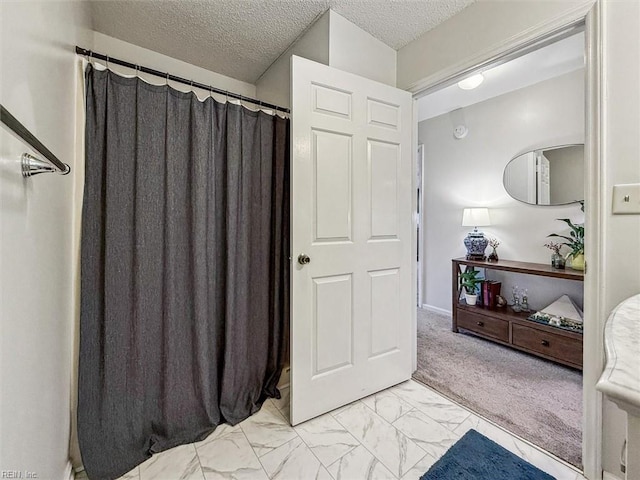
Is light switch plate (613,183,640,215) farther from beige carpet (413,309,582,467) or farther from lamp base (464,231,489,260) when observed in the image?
lamp base (464,231,489,260)

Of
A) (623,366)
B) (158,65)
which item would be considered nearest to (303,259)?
(623,366)

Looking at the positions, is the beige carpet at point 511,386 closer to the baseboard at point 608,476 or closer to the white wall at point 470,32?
the baseboard at point 608,476

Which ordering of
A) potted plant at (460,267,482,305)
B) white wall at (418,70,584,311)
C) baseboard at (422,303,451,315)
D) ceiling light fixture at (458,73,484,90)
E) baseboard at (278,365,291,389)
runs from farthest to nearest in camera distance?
baseboard at (422,303,451,315) → potted plant at (460,267,482,305) → white wall at (418,70,584,311) → ceiling light fixture at (458,73,484,90) → baseboard at (278,365,291,389)

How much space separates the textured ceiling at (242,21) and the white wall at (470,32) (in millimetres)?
65

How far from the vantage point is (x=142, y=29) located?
1907mm

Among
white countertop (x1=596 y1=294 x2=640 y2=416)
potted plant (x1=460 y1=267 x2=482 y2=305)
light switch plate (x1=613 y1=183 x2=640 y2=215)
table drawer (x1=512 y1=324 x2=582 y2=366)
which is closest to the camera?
white countertop (x1=596 y1=294 x2=640 y2=416)

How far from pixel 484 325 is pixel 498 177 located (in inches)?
62.9

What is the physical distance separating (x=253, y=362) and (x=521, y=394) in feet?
5.97

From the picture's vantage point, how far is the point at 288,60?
7.05ft

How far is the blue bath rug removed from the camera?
1256 mm

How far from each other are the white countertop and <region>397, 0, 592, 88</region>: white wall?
1451 mm

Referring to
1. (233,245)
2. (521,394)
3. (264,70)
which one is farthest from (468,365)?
(264,70)

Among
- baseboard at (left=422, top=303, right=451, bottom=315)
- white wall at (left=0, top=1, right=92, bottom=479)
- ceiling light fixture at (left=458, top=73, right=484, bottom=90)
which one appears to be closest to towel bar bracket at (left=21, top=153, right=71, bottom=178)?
white wall at (left=0, top=1, right=92, bottom=479)

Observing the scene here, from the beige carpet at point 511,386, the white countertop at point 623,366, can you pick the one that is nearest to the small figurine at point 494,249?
the beige carpet at point 511,386
